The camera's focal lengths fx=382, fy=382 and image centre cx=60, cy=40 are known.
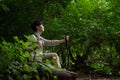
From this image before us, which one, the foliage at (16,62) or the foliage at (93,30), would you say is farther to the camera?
the foliage at (93,30)

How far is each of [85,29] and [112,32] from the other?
75 cm

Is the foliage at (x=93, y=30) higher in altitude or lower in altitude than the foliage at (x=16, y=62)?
lower

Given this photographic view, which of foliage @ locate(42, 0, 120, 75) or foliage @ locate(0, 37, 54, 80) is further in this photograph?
foliage @ locate(42, 0, 120, 75)

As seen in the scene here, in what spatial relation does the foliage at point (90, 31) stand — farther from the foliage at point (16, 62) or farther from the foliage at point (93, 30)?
the foliage at point (16, 62)

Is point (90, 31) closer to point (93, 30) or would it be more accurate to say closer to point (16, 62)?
point (93, 30)

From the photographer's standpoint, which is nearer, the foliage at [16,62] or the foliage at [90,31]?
the foliage at [16,62]

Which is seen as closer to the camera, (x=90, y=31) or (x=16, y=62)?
(x=16, y=62)

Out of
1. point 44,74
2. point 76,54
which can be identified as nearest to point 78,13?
point 76,54

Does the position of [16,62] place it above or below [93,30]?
above

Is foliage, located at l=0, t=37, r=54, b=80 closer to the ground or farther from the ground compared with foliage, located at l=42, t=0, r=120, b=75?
farther from the ground

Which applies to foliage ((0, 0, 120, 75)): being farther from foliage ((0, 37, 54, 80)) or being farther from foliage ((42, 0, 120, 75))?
foliage ((0, 37, 54, 80))

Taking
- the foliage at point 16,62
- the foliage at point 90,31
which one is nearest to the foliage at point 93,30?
the foliage at point 90,31

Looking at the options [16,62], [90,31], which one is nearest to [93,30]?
[90,31]

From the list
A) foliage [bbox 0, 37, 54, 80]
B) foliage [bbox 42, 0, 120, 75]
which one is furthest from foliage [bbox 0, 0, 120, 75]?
foliage [bbox 0, 37, 54, 80]
